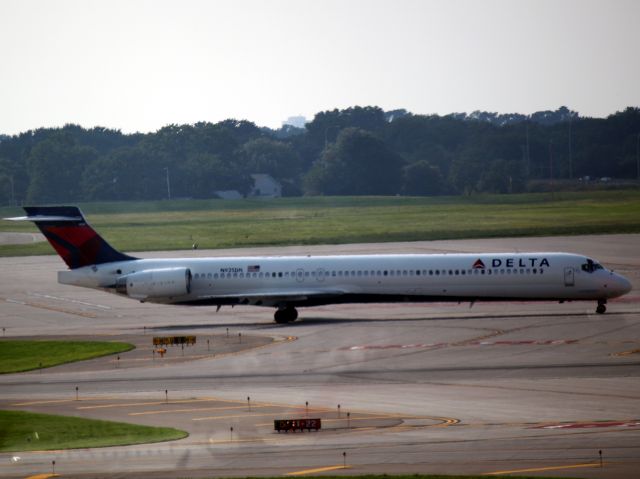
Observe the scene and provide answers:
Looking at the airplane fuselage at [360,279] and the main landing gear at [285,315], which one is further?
the main landing gear at [285,315]

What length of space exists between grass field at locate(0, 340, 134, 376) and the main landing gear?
31.3ft

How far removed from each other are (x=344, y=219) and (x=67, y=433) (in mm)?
106363

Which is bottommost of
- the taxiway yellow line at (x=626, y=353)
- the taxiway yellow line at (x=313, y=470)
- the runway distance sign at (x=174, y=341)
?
the taxiway yellow line at (x=626, y=353)

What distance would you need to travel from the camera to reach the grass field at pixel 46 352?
52.3m

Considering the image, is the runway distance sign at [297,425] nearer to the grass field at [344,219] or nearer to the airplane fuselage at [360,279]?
the airplane fuselage at [360,279]

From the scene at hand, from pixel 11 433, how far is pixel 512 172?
160 meters

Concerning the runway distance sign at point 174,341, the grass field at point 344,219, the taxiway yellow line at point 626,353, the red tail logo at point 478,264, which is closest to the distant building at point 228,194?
the grass field at point 344,219

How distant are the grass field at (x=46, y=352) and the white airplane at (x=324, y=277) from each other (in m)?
6.28

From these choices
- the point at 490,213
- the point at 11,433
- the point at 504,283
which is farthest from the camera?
the point at 490,213

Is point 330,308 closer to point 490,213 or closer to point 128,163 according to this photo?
point 490,213

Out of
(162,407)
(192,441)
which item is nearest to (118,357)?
(162,407)

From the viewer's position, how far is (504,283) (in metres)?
60.2

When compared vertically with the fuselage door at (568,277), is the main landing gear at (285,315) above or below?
below

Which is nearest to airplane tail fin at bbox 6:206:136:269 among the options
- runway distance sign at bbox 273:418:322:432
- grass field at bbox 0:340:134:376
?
grass field at bbox 0:340:134:376
